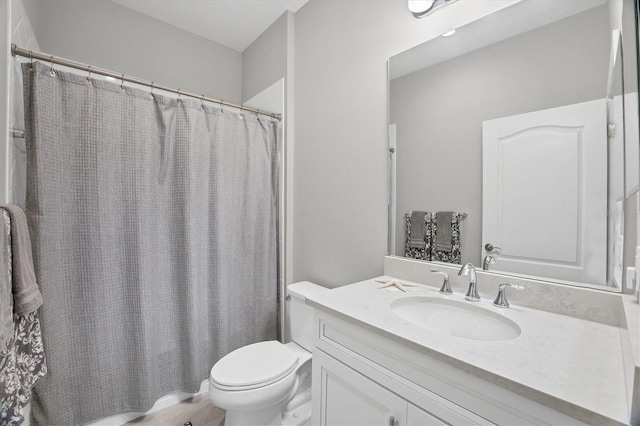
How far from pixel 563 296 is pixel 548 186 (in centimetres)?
38

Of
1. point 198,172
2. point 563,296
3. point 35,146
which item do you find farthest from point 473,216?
point 35,146

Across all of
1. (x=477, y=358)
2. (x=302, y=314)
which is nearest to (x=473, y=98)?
(x=477, y=358)

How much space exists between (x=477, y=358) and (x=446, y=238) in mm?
679

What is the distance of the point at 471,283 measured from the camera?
1.11m

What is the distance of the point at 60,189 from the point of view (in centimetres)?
139

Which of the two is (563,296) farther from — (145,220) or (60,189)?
(60,189)

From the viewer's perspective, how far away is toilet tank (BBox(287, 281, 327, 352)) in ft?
5.65

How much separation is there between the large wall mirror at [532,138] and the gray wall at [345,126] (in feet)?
0.43

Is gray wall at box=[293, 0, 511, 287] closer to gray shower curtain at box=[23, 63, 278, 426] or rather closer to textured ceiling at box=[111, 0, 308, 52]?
textured ceiling at box=[111, 0, 308, 52]

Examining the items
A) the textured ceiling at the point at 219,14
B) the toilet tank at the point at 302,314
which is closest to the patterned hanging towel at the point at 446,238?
the toilet tank at the point at 302,314

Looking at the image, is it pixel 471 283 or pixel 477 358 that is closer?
pixel 477 358

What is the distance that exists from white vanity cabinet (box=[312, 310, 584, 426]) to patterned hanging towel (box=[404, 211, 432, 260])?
0.58 metres

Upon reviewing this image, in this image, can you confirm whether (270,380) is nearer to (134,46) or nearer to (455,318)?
(455,318)

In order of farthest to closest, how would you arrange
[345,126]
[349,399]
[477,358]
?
1. [345,126]
2. [349,399]
3. [477,358]
